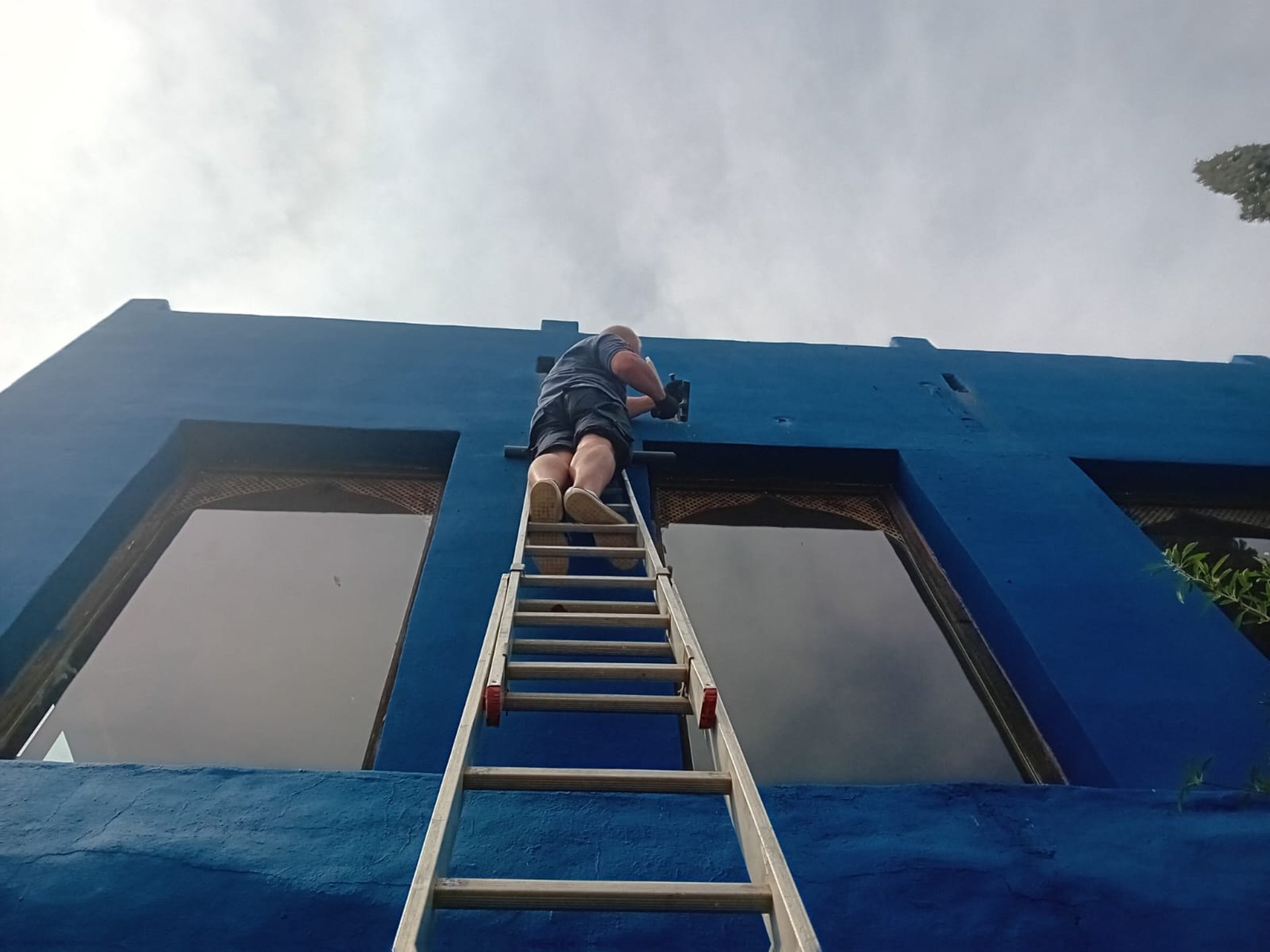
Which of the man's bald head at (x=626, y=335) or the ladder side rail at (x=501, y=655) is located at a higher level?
the man's bald head at (x=626, y=335)

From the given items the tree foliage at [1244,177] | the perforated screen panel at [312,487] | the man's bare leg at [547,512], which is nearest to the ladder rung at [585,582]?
the man's bare leg at [547,512]

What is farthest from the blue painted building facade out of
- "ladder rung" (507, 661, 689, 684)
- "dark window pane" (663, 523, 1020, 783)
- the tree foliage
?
the tree foliage

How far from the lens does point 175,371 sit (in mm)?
5141

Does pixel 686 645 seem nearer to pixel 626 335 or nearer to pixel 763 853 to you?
pixel 763 853

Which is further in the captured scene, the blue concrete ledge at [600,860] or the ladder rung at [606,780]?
the blue concrete ledge at [600,860]

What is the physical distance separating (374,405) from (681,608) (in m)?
3.03

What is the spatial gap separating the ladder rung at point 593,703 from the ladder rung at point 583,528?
1.20 metres

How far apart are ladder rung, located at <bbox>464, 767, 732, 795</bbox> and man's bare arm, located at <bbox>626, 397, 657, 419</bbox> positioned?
3.15m

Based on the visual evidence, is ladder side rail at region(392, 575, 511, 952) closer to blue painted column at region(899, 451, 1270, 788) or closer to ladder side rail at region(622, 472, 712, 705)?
ladder side rail at region(622, 472, 712, 705)

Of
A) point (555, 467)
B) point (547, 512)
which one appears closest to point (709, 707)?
point (547, 512)

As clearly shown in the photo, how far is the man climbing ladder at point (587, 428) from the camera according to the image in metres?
3.48

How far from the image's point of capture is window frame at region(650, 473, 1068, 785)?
324 centimetres

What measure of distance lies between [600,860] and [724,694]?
1272 mm

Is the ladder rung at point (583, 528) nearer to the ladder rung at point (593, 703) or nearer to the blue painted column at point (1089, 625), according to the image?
the ladder rung at point (593, 703)
